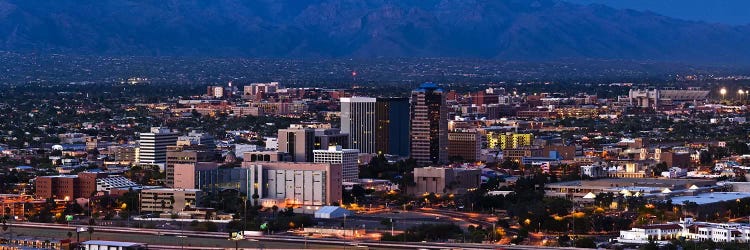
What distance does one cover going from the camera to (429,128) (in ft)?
310

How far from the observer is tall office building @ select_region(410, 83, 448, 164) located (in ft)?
309

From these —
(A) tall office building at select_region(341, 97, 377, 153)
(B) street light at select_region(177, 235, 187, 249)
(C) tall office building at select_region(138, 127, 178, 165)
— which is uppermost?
(A) tall office building at select_region(341, 97, 377, 153)

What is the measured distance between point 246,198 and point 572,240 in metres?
18.1

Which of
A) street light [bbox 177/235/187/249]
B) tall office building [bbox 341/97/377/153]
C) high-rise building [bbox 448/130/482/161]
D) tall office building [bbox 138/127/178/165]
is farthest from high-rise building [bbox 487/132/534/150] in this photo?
street light [bbox 177/235/187/249]

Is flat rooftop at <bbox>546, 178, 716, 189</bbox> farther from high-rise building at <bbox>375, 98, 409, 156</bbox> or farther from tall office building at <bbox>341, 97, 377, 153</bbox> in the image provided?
tall office building at <bbox>341, 97, 377, 153</bbox>

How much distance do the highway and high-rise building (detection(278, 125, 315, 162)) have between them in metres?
24.6

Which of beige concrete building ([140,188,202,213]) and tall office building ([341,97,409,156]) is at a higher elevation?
tall office building ([341,97,409,156])

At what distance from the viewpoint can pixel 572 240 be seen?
184 feet

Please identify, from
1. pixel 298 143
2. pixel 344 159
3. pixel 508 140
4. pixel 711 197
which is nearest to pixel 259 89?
pixel 508 140

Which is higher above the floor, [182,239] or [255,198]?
[255,198]

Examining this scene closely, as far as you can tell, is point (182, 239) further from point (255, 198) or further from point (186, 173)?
point (186, 173)

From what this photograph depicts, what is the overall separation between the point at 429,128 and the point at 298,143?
11921 mm

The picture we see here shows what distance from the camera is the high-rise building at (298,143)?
83312 mm

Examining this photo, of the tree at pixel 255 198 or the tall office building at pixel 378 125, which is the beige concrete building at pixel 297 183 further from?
the tall office building at pixel 378 125
